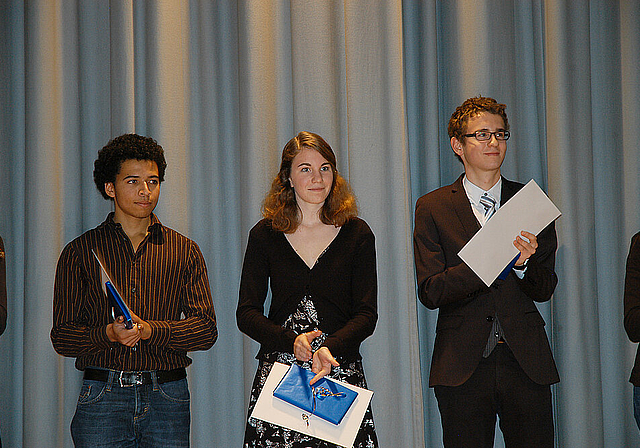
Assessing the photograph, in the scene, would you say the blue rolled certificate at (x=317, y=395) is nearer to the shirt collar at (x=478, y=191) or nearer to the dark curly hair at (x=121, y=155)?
the shirt collar at (x=478, y=191)

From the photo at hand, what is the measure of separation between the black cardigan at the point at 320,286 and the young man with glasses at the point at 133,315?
23 cm

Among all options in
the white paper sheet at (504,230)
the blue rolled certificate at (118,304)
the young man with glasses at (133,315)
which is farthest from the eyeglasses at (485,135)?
the blue rolled certificate at (118,304)

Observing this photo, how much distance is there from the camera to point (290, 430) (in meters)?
2.40

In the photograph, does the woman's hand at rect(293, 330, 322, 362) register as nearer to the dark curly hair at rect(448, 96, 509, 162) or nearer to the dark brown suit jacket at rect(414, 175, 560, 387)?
the dark brown suit jacket at rect(414, 175, 560, 387)

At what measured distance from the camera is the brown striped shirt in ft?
8.07

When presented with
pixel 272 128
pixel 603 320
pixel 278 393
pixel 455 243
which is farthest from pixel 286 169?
Answer: pixel 603 320

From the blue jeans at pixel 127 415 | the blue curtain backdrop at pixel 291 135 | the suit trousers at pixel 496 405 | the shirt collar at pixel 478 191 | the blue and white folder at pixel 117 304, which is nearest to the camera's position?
the blue and white folder at pixel 117 304

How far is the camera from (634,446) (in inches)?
129

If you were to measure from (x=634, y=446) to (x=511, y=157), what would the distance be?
1.62 m

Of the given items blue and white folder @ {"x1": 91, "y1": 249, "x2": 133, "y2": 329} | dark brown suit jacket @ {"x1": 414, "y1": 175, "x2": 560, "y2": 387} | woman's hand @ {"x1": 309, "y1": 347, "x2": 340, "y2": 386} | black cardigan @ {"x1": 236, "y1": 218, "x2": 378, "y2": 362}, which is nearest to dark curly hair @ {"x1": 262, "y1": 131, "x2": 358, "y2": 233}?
black cardigan @ {"x1": 236, "y1": 218, "x2": 378, "y2": 362}

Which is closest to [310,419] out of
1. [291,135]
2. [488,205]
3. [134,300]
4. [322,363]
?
[322,363]

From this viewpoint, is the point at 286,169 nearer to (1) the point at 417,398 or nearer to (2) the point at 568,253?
(1) the point at 417,398

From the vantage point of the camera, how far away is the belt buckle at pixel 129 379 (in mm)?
2434

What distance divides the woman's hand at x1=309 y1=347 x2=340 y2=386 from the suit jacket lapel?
2.61 ft
